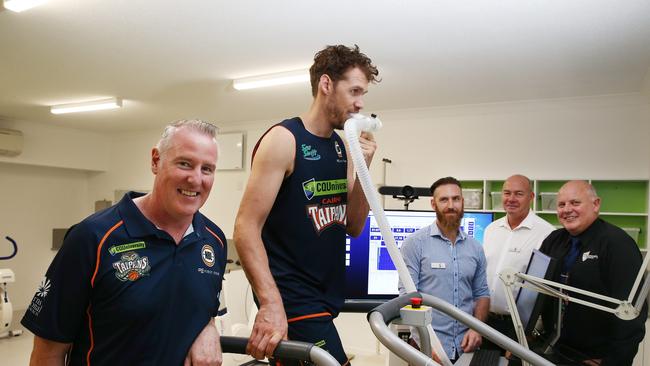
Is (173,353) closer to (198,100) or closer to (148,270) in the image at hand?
(148,270)

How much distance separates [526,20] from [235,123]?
192 inches

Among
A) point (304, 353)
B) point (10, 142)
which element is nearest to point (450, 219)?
point (304, 353)

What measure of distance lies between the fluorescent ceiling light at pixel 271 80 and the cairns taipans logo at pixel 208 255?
125 inches

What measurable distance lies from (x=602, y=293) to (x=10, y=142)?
303 inches

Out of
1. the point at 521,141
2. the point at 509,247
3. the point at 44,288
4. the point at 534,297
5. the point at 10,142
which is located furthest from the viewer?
the point at 10,142

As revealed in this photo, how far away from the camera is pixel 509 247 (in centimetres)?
352

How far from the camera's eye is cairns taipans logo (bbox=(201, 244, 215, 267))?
1.50 metres

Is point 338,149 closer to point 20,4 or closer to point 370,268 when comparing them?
point 370,268

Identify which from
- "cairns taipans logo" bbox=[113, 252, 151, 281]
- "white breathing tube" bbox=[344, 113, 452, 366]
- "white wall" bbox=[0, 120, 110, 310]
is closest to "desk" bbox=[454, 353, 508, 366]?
"white breathing tube" bbox=[344, 113, 452, 366]

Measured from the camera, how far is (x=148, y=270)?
1.33m

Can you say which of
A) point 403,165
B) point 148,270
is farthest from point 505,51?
point 148,270

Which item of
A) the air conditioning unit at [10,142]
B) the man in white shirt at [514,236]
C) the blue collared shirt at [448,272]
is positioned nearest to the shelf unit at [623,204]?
the man in white shirt at [514,236]

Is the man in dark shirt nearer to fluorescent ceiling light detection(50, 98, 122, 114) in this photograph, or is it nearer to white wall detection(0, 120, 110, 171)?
fluorescent ceiling light detection(50, 98, 122, 114)

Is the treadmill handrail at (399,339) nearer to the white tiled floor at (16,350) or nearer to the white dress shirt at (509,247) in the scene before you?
the white dress shirt at (509,247)
